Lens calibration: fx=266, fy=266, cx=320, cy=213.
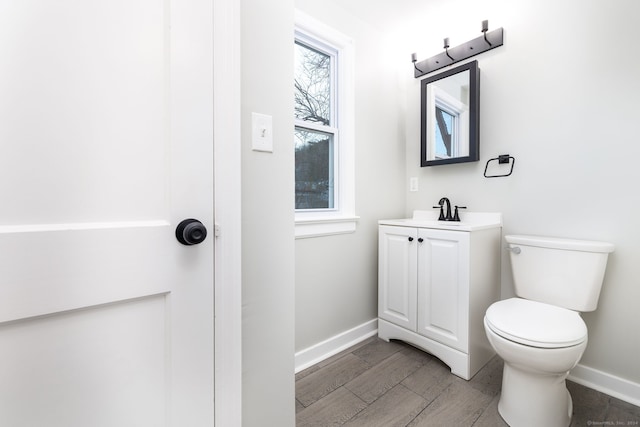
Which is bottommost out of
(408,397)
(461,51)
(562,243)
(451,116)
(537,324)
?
(408,397)

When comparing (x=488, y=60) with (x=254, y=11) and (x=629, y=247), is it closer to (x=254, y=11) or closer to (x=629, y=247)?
(x=629, y=247)

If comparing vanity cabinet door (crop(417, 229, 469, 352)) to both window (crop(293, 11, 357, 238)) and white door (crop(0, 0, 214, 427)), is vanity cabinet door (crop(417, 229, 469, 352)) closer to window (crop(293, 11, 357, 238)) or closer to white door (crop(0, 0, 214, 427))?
window (crop(293, 11, 357, 238))

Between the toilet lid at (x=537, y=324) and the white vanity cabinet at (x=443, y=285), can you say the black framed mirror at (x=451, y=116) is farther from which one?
the toilet lid at (x=537, y=324)

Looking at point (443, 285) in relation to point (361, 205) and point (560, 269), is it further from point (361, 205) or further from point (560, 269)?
point (361, 205)

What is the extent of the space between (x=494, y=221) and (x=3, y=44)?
2220 millimetres

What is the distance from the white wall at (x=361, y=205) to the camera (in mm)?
1711

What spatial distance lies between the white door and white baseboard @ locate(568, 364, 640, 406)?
193 centimetres

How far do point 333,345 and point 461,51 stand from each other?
2241 millimetres

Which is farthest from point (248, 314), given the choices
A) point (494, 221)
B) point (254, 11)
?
point (494, 221)

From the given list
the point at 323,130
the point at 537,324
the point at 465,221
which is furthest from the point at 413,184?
the point at 537,324

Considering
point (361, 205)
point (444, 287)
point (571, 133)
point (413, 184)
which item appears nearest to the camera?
point (571, 133)

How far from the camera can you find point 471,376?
5.01ft

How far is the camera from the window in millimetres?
1766

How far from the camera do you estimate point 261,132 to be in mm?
890
